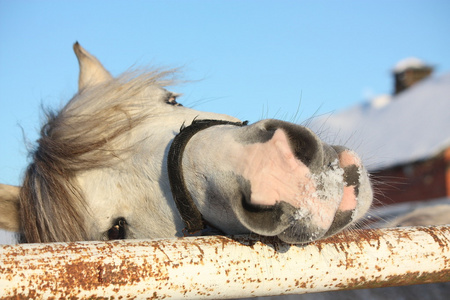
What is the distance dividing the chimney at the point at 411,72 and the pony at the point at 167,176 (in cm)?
2381

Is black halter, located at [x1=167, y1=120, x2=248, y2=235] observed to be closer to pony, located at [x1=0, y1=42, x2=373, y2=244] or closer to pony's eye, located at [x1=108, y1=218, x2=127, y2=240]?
pony, located at [x1=0, y1=42, x2=373, y2=244]

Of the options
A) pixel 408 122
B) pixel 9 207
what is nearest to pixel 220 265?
pixel 9 207

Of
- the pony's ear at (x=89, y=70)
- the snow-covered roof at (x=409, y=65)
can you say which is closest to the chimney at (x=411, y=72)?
the snow-covered roof at (x=409, y=65)

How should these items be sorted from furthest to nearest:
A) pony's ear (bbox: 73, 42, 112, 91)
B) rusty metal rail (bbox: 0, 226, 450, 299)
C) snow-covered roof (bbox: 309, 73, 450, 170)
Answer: snow-covered roof (bbox: 309, 73, 450, 170)
pony's ear (bbox: 73, 42, 112, 91)
rusty metal rail (bbox: 0, 226, 450, 299)

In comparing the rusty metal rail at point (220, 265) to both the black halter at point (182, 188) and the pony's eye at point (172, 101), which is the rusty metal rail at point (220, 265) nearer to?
the black halter at point (182, 188)

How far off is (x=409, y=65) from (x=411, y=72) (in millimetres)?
463

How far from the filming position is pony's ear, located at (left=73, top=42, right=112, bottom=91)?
2.62 m

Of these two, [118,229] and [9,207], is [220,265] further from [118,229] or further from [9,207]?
[9,207]

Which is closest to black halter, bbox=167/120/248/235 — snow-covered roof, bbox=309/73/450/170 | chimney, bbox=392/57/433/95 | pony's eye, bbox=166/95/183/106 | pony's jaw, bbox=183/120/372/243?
pony's jaw, bbox=183/120/372/243

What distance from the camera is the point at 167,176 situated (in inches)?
63.8

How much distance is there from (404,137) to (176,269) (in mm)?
16294

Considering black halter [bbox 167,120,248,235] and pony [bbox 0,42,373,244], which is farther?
black halter [bbox 167,120,248,235]

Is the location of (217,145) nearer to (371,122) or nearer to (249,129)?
(249,129)

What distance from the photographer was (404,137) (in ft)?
52.0
